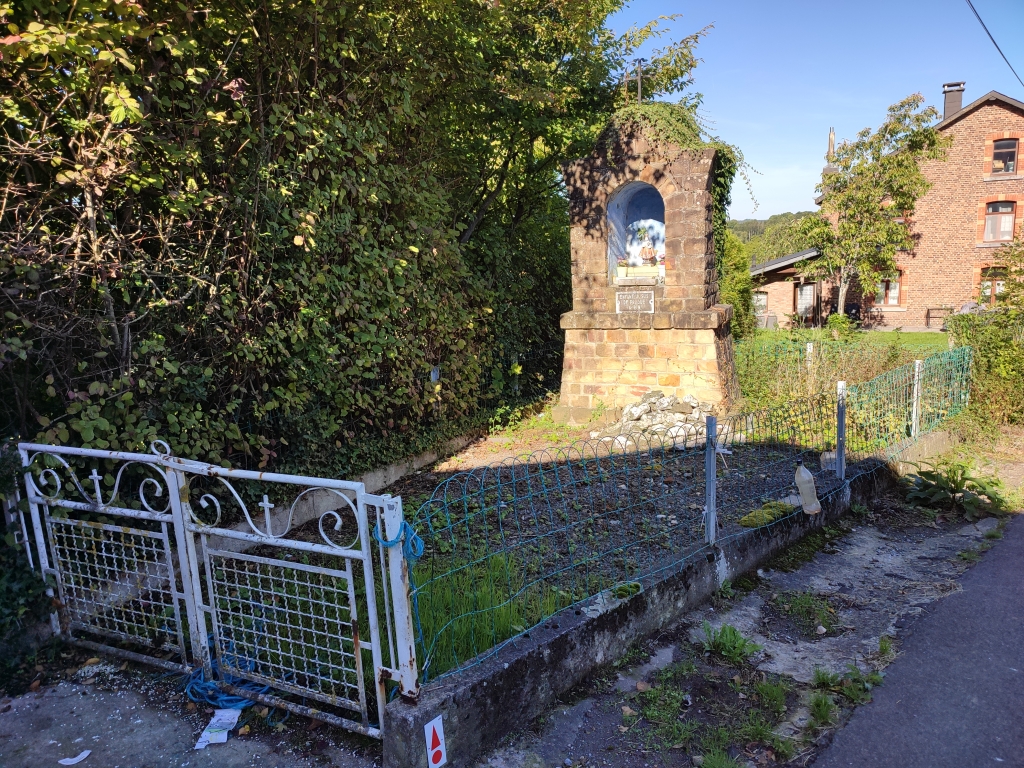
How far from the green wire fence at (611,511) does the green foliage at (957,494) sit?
1.59 feet

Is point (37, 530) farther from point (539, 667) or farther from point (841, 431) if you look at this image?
point (841, 431)

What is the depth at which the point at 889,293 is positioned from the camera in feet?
91.6

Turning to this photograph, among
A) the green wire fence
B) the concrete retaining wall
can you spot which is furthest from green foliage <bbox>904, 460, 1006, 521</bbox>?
the concrete retaining wall

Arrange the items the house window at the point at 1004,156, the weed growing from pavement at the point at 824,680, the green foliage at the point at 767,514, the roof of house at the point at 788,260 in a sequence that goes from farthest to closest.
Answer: the house window at the point at 1004,156 < the roof of house at the point at 788,260 < the green foliage at the point at 767,514 < the weed growing from pavement at the point at 824,680

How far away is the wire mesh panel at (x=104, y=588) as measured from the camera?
11.2 ft

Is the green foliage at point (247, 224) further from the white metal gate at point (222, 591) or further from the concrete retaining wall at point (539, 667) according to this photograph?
the concrete retaining wall at point (539, 667)

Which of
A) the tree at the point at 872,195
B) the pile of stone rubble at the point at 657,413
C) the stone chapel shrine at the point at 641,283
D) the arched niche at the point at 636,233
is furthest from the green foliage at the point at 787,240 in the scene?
the pile of stone rubble at the point at 657,413

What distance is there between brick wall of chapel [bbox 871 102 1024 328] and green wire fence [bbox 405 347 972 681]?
74.0 feet

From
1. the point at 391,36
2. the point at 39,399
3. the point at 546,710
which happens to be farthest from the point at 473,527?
the point at 391,36

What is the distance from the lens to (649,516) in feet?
17.2

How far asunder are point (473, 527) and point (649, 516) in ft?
4.67

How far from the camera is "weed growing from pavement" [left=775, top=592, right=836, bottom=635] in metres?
4.21

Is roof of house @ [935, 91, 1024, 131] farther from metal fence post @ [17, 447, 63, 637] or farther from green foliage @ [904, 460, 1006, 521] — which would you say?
metal fence post @ [17, 447, 63, 637]

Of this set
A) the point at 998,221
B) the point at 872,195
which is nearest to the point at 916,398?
the point at 872,195
